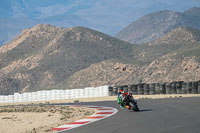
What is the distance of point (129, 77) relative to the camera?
91562 millimetres

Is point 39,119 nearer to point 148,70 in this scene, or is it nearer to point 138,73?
point 148,70

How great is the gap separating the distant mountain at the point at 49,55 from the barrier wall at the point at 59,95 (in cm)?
4293

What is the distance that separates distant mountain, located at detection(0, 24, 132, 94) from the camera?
362ft

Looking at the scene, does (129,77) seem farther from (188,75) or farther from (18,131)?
(18,131)

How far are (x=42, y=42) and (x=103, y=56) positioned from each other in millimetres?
24729

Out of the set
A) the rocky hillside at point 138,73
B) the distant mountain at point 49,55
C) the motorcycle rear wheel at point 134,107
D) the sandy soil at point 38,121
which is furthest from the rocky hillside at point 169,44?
the motorcycle rear wheel at point 134,107

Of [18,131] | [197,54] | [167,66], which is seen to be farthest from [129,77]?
[18,131]

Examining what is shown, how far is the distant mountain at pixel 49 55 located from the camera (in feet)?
362

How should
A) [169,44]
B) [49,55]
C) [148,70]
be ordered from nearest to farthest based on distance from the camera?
[148,70] → [49,55] → [169,44]

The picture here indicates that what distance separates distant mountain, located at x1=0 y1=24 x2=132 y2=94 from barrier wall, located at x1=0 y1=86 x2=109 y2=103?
141 feet

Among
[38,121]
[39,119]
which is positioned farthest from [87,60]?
[38,121]

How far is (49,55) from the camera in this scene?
122m

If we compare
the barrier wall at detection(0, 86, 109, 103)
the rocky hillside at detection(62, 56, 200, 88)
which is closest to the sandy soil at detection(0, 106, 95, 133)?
the barrier wall at detection(0, 86, 109, 103)

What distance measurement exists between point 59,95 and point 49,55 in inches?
2854
